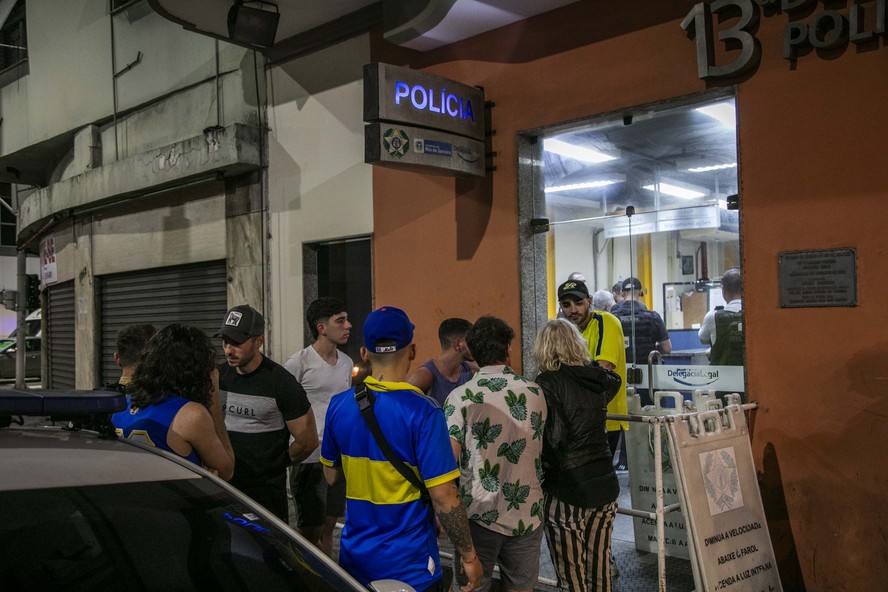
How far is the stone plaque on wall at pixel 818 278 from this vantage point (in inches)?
200

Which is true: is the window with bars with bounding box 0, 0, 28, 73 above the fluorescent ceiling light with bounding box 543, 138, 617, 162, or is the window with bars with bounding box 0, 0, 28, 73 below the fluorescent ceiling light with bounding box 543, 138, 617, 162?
above

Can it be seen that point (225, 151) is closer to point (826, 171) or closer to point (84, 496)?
point (826, 171)

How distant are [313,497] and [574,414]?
6.87ft

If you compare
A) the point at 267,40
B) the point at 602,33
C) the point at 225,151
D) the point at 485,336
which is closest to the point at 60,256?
the point at 225,151

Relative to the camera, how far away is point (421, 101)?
6262mm

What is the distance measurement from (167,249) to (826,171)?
29.3 ft

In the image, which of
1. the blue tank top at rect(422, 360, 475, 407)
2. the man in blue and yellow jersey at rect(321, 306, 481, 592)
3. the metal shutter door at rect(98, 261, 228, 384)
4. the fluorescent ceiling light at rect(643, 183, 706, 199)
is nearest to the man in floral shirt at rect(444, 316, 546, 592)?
the man in blue and yellow jersey at rect(321, 306, 481, 592)

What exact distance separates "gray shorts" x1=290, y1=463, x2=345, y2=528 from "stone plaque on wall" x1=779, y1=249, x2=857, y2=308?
3284 millimetres

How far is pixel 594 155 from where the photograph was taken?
7.87 metres

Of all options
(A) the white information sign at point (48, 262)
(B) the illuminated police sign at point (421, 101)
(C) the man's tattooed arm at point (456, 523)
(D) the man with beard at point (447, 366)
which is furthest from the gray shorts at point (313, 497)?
(A) the white information sign at point (48, 262)

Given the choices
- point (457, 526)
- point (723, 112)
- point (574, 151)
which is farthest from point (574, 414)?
point (574, 151)

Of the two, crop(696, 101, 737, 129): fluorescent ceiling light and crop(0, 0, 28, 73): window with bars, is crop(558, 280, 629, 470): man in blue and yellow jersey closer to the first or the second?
crop(696, 101, 737, 129): fluorescent ceiling light

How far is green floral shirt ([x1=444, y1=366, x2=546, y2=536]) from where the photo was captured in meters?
3.90

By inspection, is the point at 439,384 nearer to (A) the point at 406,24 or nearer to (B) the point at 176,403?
(B) the point at 176,403
